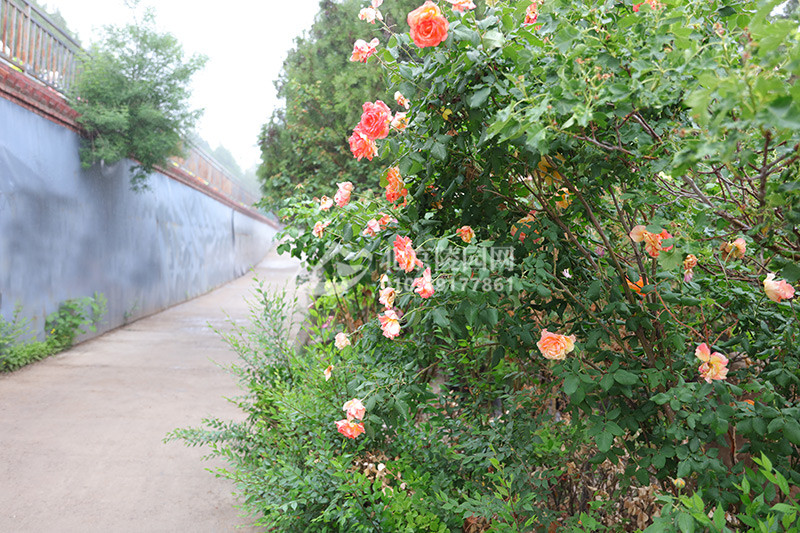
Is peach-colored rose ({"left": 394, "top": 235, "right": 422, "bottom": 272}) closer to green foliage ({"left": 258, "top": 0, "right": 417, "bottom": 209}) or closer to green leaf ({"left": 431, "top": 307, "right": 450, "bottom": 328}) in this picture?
green leaf ({"left": 431, "top": 307, "right": 450, "bottom": 328})

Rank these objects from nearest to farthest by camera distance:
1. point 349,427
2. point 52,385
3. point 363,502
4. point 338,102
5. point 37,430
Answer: point 349,427 < point 363,502 < point 37,430 < point 52,385 < point 338,102

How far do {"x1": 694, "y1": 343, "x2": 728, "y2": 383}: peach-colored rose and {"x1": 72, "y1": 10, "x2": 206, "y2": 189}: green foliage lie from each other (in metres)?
6.96

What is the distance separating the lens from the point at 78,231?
6684 mm

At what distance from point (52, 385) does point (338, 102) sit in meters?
3.99

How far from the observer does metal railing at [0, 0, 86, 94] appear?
5.51 meters

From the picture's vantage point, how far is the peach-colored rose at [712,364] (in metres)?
1.41

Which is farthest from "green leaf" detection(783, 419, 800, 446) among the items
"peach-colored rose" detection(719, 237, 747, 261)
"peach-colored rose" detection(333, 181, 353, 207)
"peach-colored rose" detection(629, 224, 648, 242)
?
"peach-colored rose" detection(333, 181, 353, 207)

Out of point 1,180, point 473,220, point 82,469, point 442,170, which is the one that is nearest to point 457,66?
point 442,170

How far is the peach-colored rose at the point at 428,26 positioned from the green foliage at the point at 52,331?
215 inches

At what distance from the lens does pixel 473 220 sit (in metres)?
1.77

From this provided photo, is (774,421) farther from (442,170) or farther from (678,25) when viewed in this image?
(442,170)

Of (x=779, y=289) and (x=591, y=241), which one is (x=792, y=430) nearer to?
(x=779, y=289)

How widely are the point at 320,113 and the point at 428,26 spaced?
5234mm

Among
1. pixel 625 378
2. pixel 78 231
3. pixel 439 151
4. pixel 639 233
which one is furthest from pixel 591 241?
pixel 78 231
